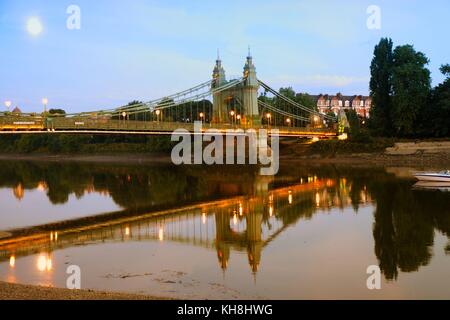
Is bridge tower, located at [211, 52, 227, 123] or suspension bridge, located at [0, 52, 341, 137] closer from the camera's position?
suspension bridge, located at [0, 52, 341, 137]

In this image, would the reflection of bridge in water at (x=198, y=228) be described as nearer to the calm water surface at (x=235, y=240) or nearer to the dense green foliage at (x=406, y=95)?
the calm water surface at (x=235, y=240)

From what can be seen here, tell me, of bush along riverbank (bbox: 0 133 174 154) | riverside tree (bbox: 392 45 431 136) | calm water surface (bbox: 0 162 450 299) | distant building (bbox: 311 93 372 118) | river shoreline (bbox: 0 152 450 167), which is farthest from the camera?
distant building (bbox: 311 93 372 118)

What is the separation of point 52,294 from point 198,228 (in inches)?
443

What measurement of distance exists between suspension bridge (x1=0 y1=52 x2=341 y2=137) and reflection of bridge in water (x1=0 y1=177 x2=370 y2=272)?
10.8 m

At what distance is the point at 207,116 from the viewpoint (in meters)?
76.3

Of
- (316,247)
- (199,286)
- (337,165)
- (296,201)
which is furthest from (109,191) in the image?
(337,165)

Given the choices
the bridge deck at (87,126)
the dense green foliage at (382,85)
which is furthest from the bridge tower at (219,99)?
the dense green foliage at (382,85)

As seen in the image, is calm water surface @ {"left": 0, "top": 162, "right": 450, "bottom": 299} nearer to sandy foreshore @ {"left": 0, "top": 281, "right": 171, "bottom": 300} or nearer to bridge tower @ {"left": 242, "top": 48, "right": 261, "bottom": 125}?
sandy foreshore @ {"left": 0, "top": 281, "right": 171, "bottom": 300}

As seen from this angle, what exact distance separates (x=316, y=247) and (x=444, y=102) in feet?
168

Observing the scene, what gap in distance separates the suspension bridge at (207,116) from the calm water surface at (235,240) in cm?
499

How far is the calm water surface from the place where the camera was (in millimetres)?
14417

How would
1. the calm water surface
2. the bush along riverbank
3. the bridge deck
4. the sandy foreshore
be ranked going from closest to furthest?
the sandy foreshore < the calm water surface < the bridge deck < the bush along riverbank

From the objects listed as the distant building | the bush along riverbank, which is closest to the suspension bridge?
the bush along riverbank

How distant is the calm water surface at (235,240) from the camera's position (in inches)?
568
